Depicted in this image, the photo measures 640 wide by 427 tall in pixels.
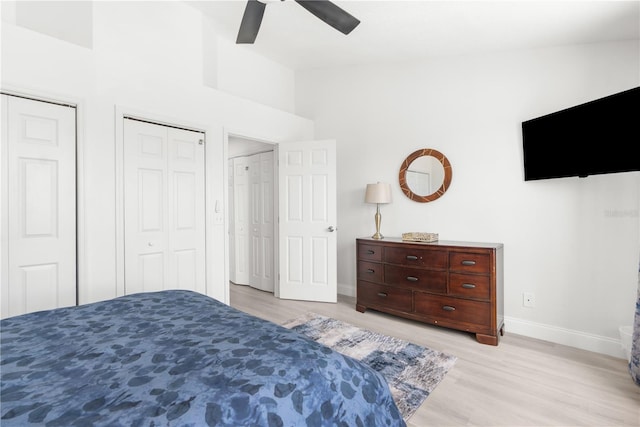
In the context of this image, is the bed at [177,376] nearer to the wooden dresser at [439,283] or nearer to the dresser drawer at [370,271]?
the wooden dresser at [439,283]

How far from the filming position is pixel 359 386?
106 cm

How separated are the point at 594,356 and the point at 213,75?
441 cm

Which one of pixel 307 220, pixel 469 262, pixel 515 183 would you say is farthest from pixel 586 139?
pixel 307 220

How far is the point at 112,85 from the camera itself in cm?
262

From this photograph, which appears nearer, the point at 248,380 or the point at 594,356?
the point at 248,380

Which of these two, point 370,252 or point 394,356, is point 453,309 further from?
point 370,252

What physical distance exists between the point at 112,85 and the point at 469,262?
3.34 meters

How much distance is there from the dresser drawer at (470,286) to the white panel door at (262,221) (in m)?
2.38

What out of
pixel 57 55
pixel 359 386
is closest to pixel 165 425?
pixel 359 386

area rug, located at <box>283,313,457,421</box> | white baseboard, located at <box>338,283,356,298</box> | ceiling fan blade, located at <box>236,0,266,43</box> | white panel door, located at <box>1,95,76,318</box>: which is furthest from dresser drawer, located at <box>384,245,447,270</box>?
white panel door, located at <box>1,95,76,318</box>

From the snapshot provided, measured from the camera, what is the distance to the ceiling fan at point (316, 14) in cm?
217

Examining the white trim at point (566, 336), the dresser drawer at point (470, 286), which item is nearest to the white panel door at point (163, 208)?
the dresser drawer at point (470, 286)

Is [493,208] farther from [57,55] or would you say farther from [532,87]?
[57,55]

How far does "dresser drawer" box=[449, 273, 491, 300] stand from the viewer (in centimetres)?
279
